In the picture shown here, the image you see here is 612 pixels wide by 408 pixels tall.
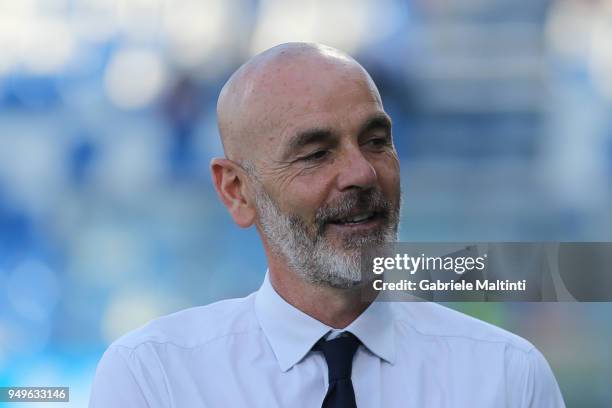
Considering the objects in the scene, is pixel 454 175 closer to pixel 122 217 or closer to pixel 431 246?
pixel 431 246

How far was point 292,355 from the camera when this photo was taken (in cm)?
146

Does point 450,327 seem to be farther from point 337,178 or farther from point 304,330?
point 337,178

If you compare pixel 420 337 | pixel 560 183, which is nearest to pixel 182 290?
pixel 420 337

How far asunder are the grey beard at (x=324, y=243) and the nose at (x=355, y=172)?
21 millimetres

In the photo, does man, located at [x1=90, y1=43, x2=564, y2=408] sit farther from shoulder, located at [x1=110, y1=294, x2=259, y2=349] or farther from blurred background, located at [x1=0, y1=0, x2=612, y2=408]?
blurred background, located at [x1=0, y1=0, x2=612, y2=408]

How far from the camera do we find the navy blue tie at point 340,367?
1372 mm

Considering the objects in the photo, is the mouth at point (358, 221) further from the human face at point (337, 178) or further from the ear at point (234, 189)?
the ear at point (234, 189)

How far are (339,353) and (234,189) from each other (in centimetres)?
37

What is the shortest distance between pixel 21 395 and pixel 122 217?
1.70ft

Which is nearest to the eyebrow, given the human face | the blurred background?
the human face

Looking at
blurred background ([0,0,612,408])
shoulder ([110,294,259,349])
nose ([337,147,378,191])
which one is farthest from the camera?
blurred background ([0,0,612,408])

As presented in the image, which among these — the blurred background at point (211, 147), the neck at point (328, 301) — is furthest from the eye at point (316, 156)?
the blurred background at point (211, 147)

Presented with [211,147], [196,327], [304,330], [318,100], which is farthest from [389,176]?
[211,147]

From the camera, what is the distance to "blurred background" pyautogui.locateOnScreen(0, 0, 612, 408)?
2.01 meters
